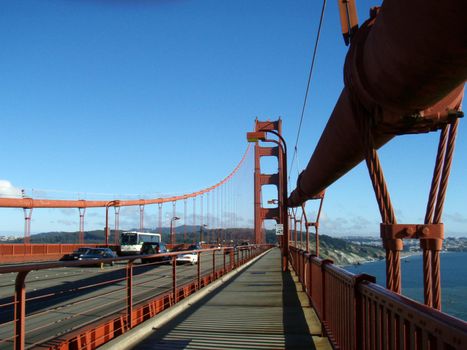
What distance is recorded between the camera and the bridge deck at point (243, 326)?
257 inches

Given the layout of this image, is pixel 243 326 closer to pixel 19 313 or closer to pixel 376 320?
pixel 19 313

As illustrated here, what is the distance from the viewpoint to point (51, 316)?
1041 centimetres

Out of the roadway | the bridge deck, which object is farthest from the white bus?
the bridge deck

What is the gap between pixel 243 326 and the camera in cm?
785

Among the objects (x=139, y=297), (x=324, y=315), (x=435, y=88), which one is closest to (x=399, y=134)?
(x=435, y=88)

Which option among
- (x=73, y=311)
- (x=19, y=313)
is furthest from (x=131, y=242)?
(x=19, y=313)

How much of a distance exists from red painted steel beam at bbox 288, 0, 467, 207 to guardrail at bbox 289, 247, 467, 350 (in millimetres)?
1290

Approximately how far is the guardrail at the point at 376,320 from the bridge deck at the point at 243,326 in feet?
2.21

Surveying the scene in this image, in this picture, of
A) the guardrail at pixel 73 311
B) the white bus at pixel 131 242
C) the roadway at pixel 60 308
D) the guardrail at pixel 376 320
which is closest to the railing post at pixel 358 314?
the guardrail at pixel 376 320

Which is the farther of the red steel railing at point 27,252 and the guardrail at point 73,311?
the red steel railing at point 27,252

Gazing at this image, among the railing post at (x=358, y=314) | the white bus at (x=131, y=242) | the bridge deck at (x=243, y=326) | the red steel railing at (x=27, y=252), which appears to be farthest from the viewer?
the white bus at (x=131, y=242)

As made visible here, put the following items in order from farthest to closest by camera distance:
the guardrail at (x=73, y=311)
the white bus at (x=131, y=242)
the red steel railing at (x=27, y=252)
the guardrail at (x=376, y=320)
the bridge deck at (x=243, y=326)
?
the white bus at (x=131, y=242)
the red steel railing at (x=27, y=252)
the bridge deck at (x=243, y=326)
the guardrail at (x=73, y=311)
the guardrail at (x=376, y=320)

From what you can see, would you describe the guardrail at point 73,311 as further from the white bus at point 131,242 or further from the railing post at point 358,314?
the white bus at point 131,242

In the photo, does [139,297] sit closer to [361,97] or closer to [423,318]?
[361,97]
